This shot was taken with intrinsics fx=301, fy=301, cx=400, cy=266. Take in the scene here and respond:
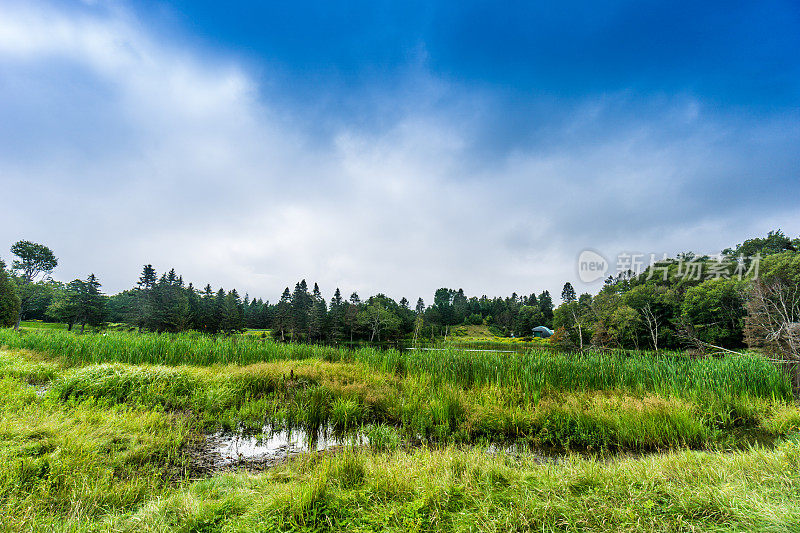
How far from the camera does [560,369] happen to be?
11.0 meters

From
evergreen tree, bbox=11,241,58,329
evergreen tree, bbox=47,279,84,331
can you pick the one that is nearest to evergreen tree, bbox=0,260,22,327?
evergreen tree, bbox=47,279,84,331

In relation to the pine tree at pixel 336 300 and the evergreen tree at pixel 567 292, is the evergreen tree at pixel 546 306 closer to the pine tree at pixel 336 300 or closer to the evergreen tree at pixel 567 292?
the evergreen tree at pixel 567 292

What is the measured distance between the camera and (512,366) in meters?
11.1

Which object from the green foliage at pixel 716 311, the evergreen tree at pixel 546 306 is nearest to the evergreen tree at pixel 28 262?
the green foliage at pixel 716 311

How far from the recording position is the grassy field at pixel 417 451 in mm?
2674

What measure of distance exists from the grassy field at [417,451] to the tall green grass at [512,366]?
112mm

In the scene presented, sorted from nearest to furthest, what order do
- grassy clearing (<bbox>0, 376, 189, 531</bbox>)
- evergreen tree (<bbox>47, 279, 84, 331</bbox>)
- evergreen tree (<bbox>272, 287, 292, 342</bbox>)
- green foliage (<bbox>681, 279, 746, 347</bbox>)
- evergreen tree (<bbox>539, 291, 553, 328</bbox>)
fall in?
grassy clearing (<bbox>0, 376, 189, 531</bbox>) < green foliage (<bbox>681, 279, 746, 347</bbox>) < evergreen tree (<bbox>47, 279, 84, 331</bbox>) < evergreen tree (<bbox>272, 287, 292, 342</bbox>) < evergreen tree (<bbox>539, 291, 553, 328</bbox>)

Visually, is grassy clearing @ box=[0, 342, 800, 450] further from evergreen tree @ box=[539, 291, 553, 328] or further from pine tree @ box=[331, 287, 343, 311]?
evergreen tree @ box=[539, 291, 553, 328]

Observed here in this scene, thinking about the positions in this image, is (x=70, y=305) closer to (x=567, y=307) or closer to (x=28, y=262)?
(x=28, y=262)

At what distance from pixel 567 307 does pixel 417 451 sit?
52766 mm

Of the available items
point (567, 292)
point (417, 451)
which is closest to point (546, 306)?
point (567, 292)

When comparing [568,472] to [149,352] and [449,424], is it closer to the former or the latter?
[449,424]

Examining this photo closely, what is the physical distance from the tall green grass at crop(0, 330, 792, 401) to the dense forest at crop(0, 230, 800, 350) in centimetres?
1484

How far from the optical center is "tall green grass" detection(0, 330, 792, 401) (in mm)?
9023
